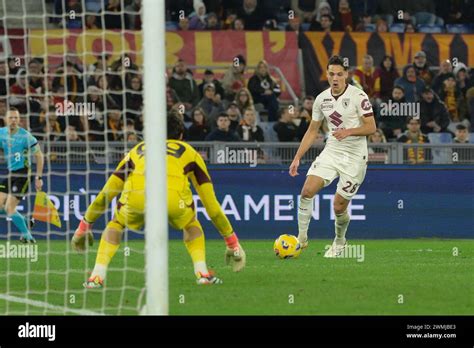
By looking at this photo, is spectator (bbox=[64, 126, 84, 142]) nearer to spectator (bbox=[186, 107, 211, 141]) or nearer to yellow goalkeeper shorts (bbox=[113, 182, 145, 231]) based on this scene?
spectator (bbox=[186, 107, 211, 141])

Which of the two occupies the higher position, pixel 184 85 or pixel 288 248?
pixel 184 85

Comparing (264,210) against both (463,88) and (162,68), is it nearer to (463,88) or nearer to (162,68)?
(463,88)

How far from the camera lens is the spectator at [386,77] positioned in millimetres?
20812

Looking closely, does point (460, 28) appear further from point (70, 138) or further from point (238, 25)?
point (70, 138)

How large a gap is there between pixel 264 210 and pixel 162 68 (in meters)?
9.16

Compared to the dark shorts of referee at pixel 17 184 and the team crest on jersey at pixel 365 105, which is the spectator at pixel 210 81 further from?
the team crest on jersey at pixel 365 105

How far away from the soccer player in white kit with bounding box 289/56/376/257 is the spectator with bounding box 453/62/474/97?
297 inches

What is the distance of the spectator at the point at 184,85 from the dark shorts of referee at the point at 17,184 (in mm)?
4258

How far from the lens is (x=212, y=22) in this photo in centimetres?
2200

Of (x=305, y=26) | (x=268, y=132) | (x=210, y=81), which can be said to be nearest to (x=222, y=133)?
(x=268, y=132)

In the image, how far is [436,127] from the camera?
20.1m

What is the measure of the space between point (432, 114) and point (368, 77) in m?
1.34

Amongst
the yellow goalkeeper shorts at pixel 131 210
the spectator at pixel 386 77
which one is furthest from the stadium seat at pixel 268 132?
the yellow goalkeeper shorts at pixel 131 210
